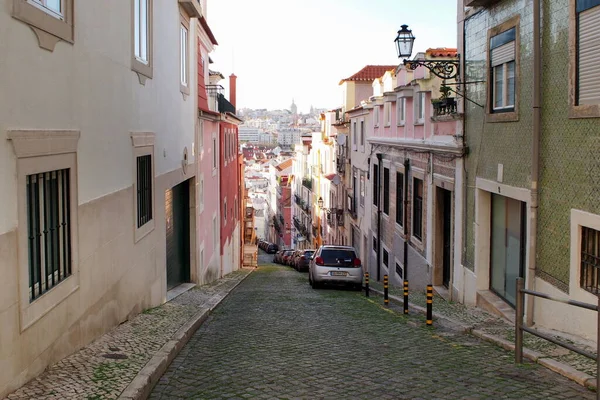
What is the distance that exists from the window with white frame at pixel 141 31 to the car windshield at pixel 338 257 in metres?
10.5

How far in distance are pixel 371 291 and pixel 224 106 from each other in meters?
10.9

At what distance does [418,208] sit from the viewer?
18.8 meters

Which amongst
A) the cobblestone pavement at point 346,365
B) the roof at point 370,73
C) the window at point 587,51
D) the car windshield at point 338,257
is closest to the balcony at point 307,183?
the roof at point 370,73

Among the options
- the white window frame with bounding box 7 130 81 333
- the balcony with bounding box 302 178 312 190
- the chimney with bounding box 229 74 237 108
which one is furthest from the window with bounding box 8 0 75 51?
the balcony with bounding box 302 178 312 190

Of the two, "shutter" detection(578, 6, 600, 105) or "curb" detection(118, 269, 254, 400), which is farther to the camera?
"shutter" detection(578, 6, 600, 105)

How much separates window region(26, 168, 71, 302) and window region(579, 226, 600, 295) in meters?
6.33

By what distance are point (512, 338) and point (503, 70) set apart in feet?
16.2

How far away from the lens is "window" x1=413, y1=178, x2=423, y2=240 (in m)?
18.5

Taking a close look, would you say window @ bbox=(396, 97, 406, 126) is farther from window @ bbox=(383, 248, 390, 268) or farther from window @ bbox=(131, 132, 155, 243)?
window @ bbox=(131, 132, 155, 243)

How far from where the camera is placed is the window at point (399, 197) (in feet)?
69.5

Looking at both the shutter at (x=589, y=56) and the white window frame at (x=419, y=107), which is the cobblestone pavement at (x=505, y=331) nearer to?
the shutter at (x=589, y=56)

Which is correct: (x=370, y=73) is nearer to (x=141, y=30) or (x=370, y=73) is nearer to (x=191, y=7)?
(x=191, y=7)

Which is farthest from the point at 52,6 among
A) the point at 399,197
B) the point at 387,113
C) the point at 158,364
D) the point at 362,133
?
the point at 362,133

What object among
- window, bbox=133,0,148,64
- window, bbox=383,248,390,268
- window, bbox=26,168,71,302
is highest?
window, bbox=133,0,148,64
